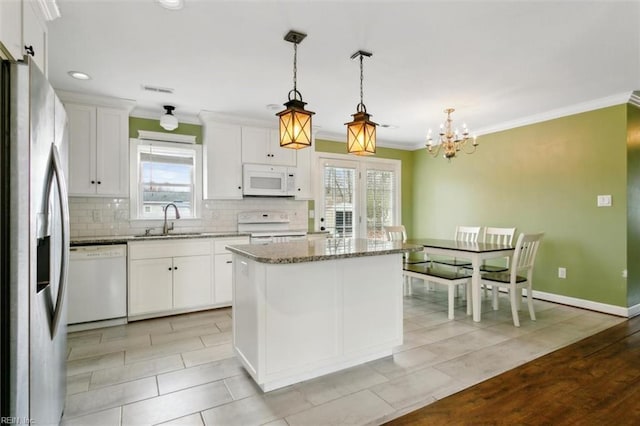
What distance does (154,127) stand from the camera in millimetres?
4219

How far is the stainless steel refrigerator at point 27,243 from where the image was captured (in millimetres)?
1205

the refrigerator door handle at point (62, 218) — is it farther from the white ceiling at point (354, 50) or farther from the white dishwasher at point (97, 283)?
the white dishwasher at point (97, 283)

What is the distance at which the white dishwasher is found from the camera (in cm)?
328

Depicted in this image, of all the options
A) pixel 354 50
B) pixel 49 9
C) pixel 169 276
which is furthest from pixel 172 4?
pixel 169 276

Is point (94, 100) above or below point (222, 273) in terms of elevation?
above

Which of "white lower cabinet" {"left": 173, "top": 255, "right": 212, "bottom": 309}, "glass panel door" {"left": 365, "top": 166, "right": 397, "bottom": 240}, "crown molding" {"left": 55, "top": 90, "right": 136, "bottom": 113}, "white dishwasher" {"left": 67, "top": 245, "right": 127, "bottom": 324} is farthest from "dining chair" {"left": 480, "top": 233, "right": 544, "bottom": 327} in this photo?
"crown molding" {"left": 55, "top": 90, "right": 136, "bottom": 113}

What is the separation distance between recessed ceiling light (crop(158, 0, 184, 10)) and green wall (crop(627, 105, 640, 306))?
4.65m

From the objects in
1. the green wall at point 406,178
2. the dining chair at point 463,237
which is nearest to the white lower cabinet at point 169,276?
the dining chair at point 463,237

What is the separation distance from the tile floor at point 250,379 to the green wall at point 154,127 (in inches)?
92.1

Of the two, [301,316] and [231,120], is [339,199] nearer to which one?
[231,120]

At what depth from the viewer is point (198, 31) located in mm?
2346

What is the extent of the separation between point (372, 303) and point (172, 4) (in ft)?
7.97

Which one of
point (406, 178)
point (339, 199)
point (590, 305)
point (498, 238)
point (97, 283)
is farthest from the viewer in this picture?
point (406, 178)

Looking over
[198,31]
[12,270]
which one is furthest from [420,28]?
[12,270]
